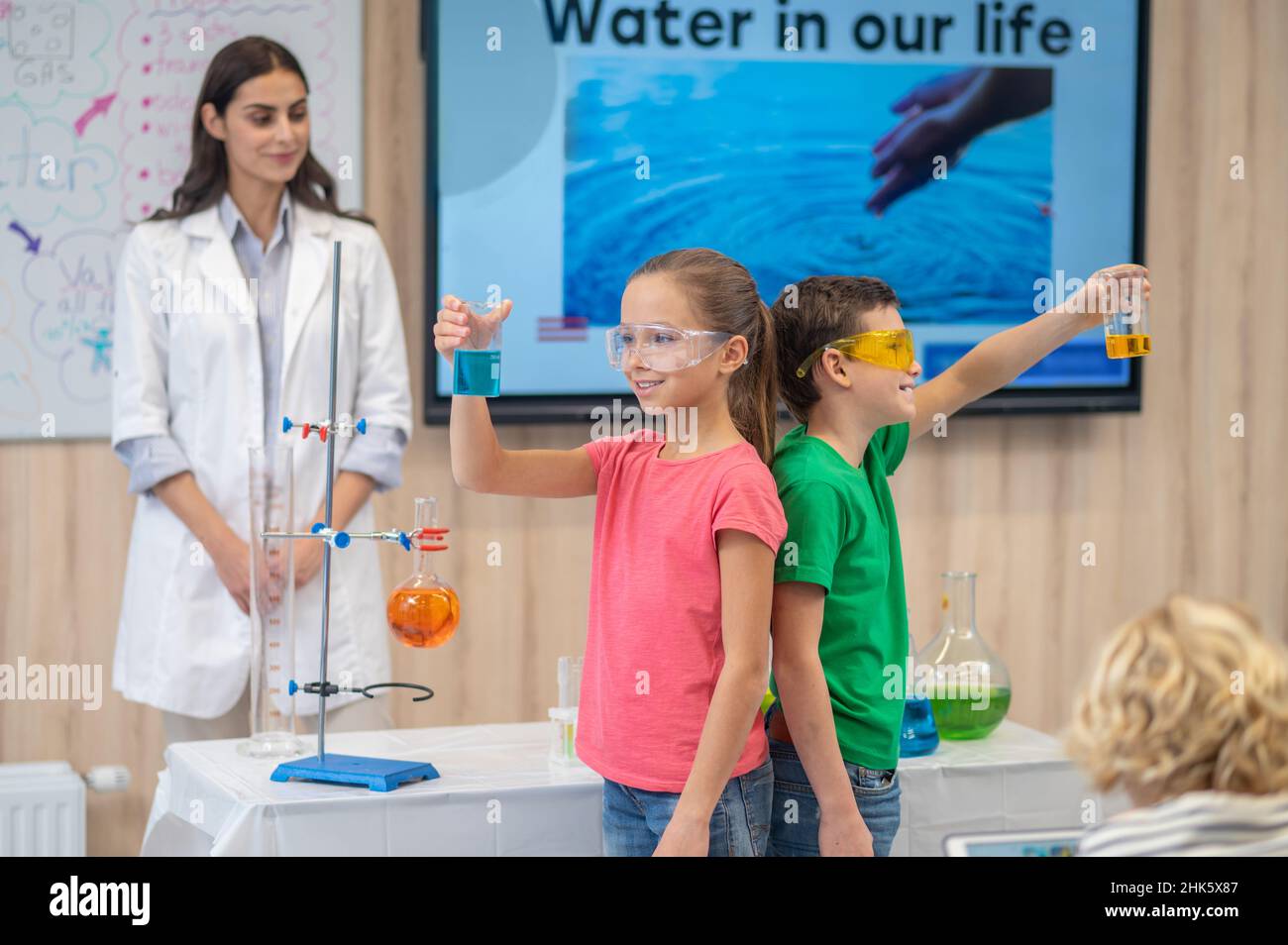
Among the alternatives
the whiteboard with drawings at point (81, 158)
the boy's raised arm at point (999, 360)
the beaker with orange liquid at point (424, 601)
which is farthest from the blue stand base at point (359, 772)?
the whiteboard with drawings at point (81, 158)

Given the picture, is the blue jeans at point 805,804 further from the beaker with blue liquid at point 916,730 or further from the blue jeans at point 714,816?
the beaker with blue liquid at point 916,730

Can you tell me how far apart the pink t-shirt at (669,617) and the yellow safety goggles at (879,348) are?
22cm

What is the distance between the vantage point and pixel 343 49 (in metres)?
3.23

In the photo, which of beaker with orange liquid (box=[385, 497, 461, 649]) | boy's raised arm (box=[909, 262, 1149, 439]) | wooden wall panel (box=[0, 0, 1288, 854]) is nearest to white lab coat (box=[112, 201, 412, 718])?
wooden wall panel (box=[0, 0, 1288, 854])

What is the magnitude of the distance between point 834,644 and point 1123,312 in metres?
0.67

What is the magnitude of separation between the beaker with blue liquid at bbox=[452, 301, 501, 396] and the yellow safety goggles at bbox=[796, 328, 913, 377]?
1.47 ft

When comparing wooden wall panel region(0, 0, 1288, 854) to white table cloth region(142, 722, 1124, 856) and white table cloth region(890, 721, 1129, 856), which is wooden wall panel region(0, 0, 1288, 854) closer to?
white table cloth region(142, 722, 1124, 856)

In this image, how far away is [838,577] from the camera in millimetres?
1786

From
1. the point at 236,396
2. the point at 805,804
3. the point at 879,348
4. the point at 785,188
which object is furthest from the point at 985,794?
the point at 785,188

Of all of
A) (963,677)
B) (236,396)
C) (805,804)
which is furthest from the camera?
(236,396)

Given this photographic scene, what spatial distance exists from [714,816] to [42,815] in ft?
6.38

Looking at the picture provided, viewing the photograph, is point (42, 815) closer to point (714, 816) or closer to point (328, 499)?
point (328, 499)

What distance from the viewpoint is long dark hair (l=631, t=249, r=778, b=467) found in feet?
5.69
